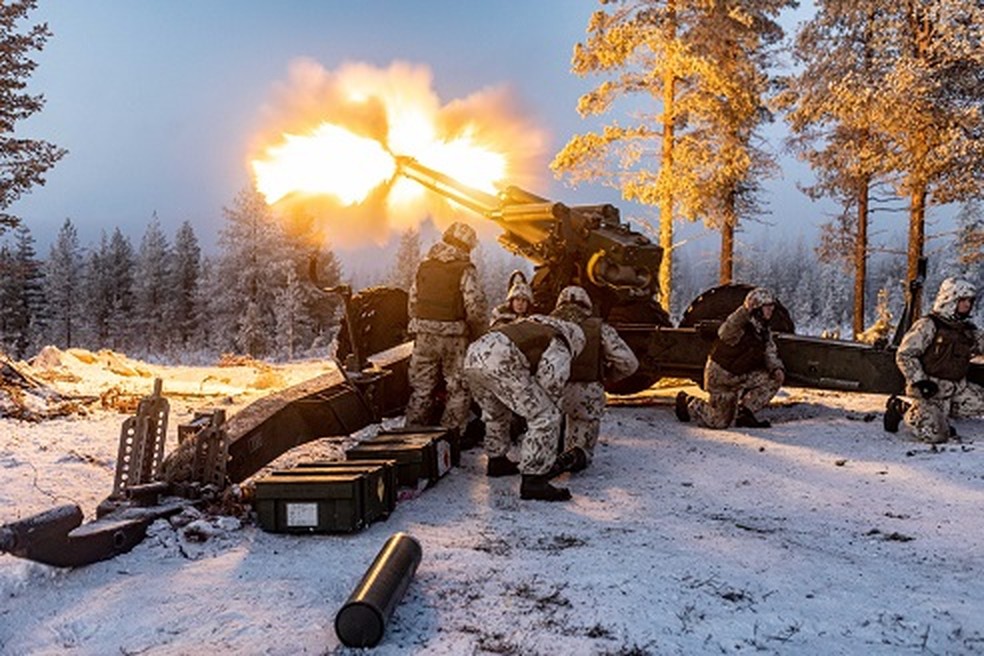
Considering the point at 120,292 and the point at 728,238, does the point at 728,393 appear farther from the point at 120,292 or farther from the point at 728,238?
the point at 120,292

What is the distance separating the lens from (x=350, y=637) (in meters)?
3.55

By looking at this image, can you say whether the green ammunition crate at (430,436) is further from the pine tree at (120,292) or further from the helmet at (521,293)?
the pine tree at (120,292)

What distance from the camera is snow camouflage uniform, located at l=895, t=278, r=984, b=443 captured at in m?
8.41

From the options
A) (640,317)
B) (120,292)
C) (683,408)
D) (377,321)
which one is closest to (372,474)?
(377,321)

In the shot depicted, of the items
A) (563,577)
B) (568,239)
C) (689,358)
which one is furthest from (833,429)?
(563,577)

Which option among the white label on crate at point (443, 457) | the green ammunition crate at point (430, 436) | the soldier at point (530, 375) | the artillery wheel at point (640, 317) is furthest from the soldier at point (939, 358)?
the white label on crate at point (443, 457)

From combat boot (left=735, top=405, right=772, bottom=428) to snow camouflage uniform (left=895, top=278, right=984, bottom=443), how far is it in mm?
1604

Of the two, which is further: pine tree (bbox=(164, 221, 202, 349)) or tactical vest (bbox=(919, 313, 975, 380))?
pine tree (bbox=(164, 221, 202, 349))

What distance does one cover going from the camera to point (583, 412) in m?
7.70

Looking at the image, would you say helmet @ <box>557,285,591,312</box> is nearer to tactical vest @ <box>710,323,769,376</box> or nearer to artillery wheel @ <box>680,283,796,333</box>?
tactical vest @ <box>710,323,769,376</box>

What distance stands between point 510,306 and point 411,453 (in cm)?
258

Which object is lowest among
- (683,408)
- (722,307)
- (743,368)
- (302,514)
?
(302,514)

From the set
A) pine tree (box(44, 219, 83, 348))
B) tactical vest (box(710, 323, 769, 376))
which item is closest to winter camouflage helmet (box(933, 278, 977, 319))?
tactical vest (box(710, 323, 769, 376))

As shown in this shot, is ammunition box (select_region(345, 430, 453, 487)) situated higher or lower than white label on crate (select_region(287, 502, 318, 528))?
higher
